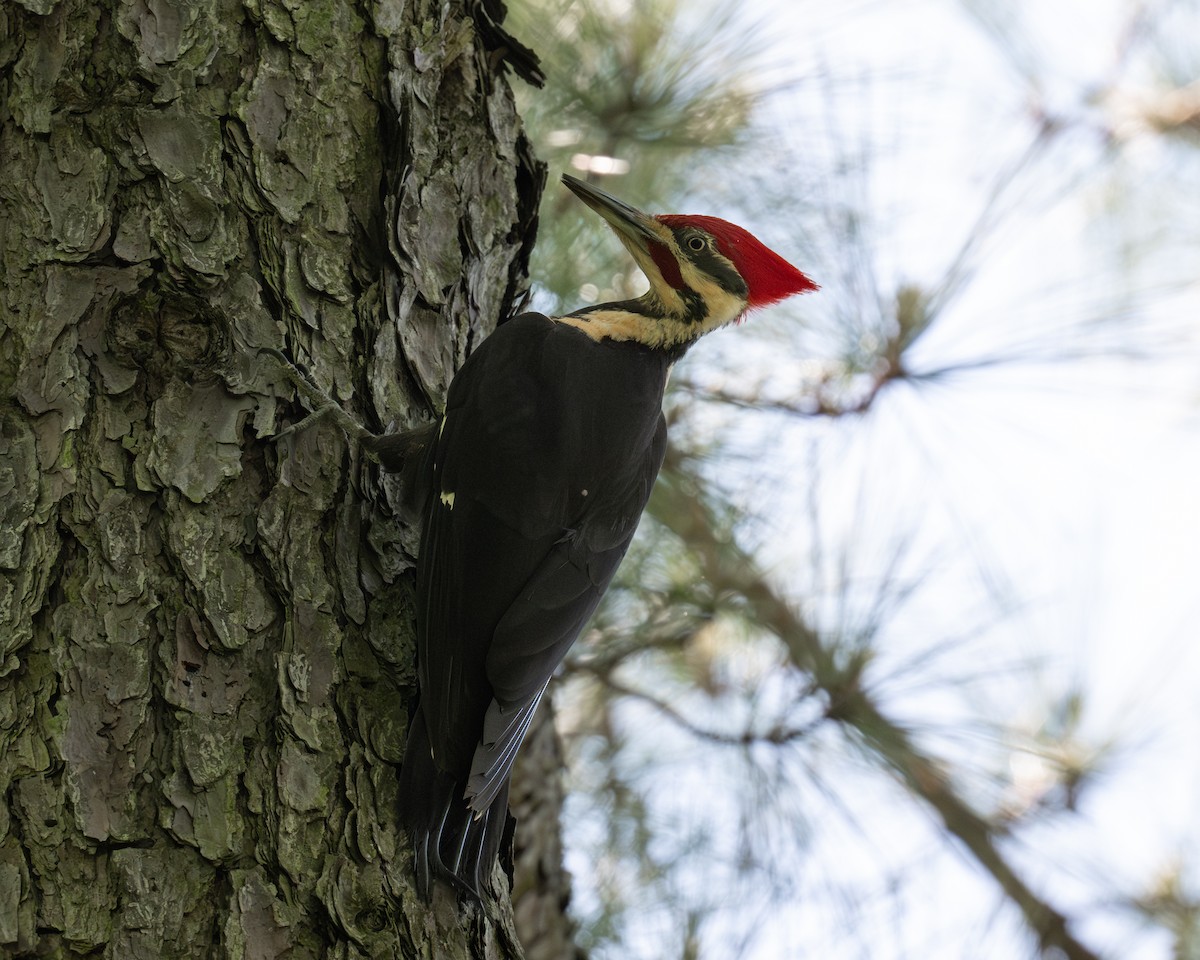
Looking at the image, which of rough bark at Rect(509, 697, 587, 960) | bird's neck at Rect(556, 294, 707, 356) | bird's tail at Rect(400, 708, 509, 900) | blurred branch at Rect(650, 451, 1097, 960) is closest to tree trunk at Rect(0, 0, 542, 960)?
bird's tail at Rect(400, 708, 509, 900)

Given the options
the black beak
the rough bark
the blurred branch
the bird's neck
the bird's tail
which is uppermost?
the black beak

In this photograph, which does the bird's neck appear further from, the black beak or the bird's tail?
the bird's tail

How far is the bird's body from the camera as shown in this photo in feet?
5.33

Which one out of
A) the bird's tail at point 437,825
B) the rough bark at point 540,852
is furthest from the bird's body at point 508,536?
the rough bark at point 540,852

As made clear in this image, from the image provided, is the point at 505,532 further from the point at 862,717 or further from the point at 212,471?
the point at 862,717

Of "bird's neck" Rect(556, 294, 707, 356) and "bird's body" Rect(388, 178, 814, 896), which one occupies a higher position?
"bird's neck" Rect(556, 294, 707, 356)

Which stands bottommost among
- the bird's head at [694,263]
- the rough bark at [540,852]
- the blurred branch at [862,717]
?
the rough bark at [540,852]

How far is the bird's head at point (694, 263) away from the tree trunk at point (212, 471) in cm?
49

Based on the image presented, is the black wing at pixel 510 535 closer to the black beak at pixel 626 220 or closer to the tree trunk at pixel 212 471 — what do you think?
the tree trunk at pixel 212 471

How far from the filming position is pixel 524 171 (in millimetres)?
2244

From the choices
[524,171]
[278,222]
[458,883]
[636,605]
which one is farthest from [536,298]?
[458,883]

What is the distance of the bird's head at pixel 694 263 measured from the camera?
94.2 inches

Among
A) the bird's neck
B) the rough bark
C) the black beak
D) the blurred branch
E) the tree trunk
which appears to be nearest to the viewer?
the tree trunk

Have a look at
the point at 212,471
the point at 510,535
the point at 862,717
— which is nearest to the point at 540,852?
the point at 862,717
